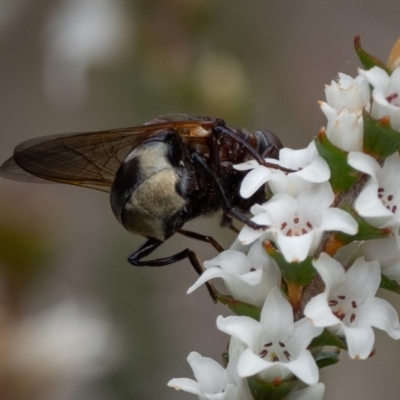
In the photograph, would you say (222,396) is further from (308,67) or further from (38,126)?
(38,126)

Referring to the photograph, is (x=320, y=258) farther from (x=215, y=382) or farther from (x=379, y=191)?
(x=215, y=382)

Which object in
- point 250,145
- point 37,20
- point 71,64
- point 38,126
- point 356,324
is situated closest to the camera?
point 356,324

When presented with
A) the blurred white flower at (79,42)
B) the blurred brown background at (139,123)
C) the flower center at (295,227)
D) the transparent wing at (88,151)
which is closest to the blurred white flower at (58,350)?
the blurred brown background at (139,123)

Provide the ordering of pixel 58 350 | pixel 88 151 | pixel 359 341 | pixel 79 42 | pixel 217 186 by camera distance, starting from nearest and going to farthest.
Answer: pixel 359 341 → pixel 217 186 → pixel 88 151 → pixel 58 350 → pixel 79 42

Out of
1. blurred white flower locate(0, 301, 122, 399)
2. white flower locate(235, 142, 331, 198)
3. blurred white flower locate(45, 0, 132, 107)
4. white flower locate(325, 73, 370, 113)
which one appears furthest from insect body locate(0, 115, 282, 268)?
blurred white flower locate(45, 0, 132, 107)

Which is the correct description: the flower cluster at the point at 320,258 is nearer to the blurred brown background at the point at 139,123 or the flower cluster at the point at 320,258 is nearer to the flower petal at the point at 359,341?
the flower petal at the point at 359,341

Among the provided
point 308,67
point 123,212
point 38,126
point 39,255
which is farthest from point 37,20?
point 123,212

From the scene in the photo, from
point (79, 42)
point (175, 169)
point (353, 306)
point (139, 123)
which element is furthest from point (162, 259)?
point (79, 42)
